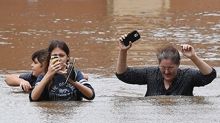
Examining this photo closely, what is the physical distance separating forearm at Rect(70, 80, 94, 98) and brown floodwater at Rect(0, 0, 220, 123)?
11 cm

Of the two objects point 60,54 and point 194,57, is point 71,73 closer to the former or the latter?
point 60,54

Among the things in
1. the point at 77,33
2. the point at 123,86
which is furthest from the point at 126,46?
the point at 77,33

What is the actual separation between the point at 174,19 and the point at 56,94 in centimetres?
1435

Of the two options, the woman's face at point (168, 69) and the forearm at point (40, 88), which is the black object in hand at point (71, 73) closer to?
the forearm at point (40, 88)

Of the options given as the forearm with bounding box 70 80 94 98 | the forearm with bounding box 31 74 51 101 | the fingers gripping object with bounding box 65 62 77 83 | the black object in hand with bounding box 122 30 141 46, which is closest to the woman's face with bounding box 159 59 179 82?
the black object in hand with bounding box 122 30 141 46

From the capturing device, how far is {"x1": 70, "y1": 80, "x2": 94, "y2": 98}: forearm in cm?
636

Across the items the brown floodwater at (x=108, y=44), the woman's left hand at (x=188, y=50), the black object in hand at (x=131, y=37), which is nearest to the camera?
the brown floodwater at (x=108, y=44)

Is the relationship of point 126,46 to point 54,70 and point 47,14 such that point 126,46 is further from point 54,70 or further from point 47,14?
point 47,14

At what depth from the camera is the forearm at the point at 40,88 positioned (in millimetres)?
6265

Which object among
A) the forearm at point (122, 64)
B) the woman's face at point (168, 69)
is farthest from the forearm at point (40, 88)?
the woman's face at point (168, 69)

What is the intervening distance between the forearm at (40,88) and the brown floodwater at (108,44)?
0.44 ft

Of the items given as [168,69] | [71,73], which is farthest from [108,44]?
[71,73]

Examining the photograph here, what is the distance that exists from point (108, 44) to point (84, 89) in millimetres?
8230

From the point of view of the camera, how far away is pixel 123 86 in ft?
32.6
